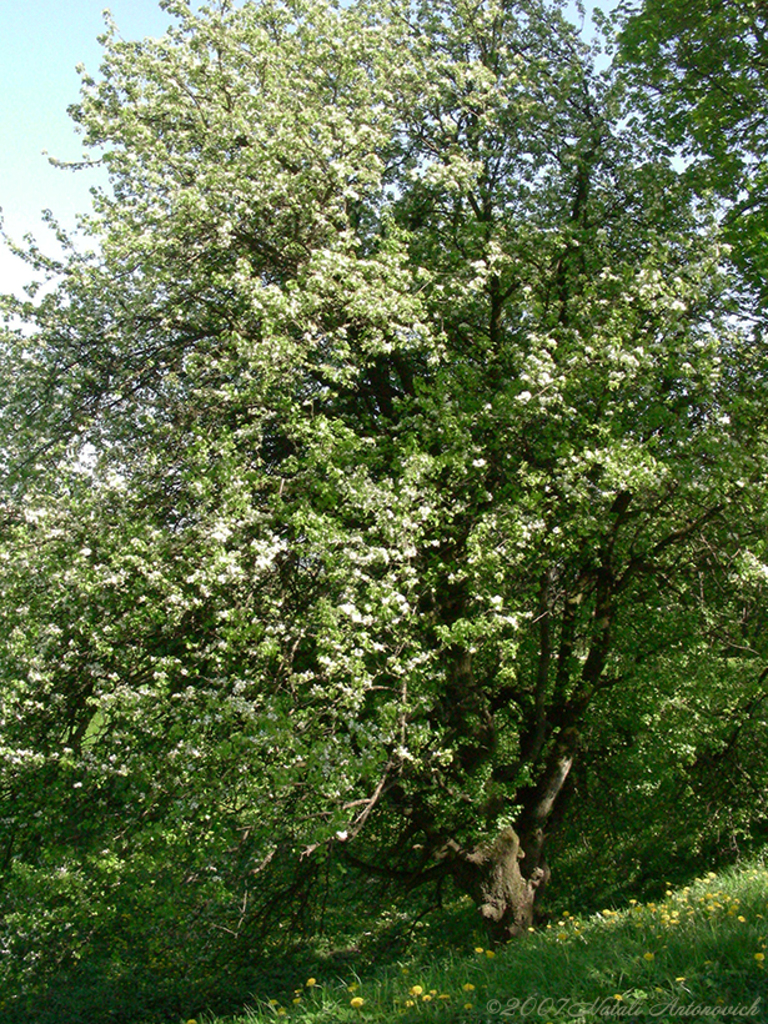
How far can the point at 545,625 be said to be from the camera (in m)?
11.5

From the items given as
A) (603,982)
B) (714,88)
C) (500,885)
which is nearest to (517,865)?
(500,885)

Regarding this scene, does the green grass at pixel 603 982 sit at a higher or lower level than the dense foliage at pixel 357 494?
lower

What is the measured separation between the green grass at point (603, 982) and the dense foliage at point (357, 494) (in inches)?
76.2

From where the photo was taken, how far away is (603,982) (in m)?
5.82

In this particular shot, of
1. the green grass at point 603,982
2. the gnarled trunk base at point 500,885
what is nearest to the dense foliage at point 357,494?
the gnarled trunk base at point 500,885

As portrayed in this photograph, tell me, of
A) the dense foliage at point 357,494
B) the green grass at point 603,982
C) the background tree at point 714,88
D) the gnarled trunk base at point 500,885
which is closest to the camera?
the green grass at point 603,982

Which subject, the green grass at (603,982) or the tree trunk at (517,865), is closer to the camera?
the green grass at (603,982)

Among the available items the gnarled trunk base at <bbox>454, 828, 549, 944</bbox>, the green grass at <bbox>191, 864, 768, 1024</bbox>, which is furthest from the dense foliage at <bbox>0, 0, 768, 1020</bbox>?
the green grass at <bbox>191, 864, 768, 1024</bbox>

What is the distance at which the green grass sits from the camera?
5.45 meters

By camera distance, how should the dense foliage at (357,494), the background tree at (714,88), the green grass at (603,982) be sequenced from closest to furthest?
the green grass at (603,982) → the dense foliage at (357,494) → the background tree at (714,88)

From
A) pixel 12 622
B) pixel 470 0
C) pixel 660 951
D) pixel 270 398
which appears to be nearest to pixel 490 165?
pixel 470 0

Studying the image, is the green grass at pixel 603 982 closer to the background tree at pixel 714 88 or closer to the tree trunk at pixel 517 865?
the tree trunk at pixel 517 865

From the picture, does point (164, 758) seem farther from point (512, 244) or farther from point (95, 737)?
point (512, 244)

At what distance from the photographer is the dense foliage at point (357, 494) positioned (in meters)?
8.63
